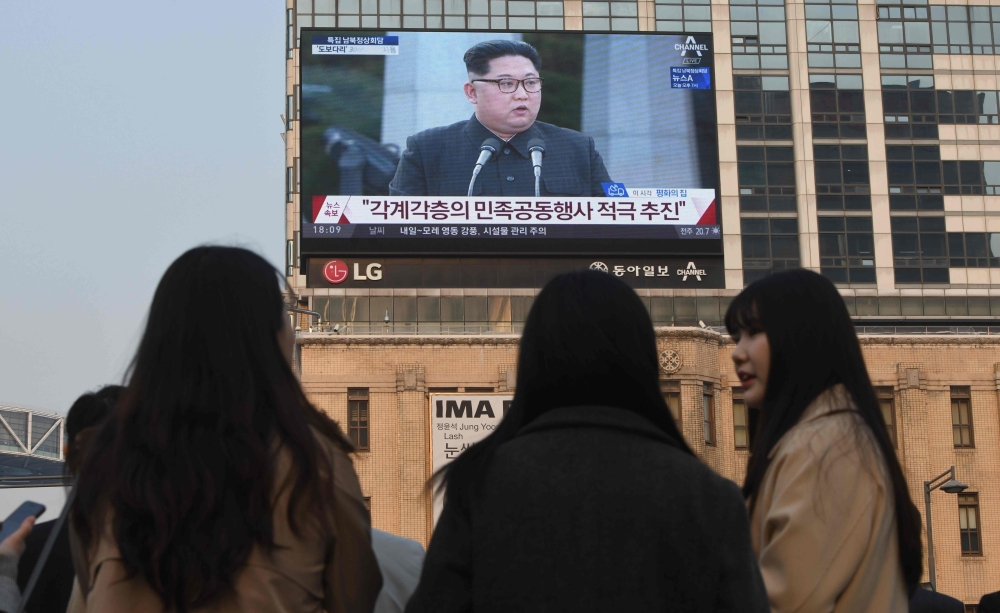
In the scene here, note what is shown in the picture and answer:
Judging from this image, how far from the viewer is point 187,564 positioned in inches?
123

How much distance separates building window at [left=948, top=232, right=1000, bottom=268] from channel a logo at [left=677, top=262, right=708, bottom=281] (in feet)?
33.0

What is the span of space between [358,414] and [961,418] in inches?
712

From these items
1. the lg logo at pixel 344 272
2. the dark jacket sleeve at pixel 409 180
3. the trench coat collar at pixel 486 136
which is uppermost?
the trench coat collar at pixel 486 136

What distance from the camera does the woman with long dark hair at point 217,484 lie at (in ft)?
10.4

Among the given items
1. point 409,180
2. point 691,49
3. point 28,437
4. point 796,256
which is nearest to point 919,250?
point 796,256

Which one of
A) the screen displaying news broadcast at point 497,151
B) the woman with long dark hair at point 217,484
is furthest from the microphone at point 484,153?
the woman with long dark hair at point 217,484

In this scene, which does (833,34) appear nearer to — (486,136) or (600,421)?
(486,136)

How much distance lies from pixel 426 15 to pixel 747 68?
1078 centimetres

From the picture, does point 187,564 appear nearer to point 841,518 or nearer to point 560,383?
point 560,383

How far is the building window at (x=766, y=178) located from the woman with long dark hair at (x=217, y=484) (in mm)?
40522

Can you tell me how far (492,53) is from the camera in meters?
38.3

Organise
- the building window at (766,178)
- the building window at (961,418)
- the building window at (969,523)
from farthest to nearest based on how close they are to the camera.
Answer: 1. the building window at (766,178)
2. the building window at (961,418)
3. the building window at (969,523)

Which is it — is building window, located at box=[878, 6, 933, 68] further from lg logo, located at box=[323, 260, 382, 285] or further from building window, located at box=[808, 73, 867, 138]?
lg logo, located at box=[323, 260, 382, 285]

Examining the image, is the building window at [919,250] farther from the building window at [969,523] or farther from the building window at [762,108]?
the building window at [969,523]
